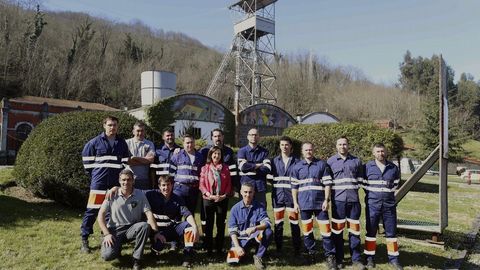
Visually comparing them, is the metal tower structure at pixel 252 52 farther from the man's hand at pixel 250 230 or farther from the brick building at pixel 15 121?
the man's hand at pixel 250 230

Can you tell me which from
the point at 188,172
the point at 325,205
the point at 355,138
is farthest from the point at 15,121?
the point at 325,205

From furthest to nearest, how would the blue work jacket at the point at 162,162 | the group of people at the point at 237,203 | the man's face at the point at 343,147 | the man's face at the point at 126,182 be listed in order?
the blue work jacket at the point at 162,162 → the man's face at the point at 343,147 → the group of people at the point at 237,203 → the man's face at the point at 126,182

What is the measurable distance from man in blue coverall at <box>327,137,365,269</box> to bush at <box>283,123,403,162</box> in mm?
12781

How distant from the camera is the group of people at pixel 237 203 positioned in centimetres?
570

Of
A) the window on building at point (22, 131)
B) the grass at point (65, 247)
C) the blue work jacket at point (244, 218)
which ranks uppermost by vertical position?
the window on building at point (22, 131)

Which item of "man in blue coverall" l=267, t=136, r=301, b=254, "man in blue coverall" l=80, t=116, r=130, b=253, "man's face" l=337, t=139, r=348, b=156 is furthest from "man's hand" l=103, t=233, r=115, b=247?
"man's face" l=337, t=139, r=348, b=156

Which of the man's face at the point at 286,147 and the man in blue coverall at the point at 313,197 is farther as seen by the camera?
the man's face at the point at 286,147

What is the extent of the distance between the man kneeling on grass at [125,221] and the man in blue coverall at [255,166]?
173 cm

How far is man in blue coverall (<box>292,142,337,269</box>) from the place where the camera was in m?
5.94

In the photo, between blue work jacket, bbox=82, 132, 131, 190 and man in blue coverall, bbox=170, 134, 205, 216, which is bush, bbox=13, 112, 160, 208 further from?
man in blue coverall, bbox=170, 134, 205, 216

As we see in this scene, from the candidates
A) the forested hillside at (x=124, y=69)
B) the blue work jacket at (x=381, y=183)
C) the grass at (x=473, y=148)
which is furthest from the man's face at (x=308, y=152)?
the grass at (x=473, y=148)

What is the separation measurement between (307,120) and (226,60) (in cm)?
1761

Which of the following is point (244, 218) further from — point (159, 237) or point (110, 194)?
point (110, 194)

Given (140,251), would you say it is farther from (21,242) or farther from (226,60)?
(226,60)
